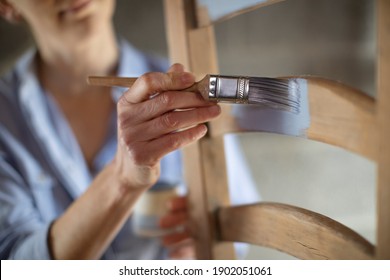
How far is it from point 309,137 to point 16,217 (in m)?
0.53

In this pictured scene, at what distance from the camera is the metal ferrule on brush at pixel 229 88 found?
49cm

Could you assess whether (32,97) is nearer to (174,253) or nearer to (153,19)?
(153,19)

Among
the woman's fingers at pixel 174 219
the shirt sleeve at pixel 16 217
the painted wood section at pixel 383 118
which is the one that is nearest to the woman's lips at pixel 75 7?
the shirt sleeve at pixel 16 217

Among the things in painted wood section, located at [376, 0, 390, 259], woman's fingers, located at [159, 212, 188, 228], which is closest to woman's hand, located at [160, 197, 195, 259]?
woman's fingers, located at [159, 212, 188, 228]

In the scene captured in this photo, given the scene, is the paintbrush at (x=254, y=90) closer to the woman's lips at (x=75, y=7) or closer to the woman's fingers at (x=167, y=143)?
the woman's fingers at (x=167, y=143)

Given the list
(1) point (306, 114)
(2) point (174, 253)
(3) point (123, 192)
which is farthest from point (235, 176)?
(1) point (306, 114)

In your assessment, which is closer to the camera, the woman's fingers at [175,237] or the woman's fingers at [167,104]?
the woman's fingers at [167,104]

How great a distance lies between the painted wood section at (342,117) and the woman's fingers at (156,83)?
0.45 ft

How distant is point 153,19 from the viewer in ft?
2.70

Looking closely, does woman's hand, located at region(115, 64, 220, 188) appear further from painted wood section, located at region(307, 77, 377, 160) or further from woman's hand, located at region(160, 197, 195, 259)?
woman's hand, located at region(160, 197, 195, 259)

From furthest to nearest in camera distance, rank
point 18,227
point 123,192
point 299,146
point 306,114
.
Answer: point 299,146
point 18,227
point 123,192
point 306,114

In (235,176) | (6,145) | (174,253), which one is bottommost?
(174,253)

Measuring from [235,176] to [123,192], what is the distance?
11.9 inches

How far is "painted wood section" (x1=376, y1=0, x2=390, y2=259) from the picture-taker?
41 cm
